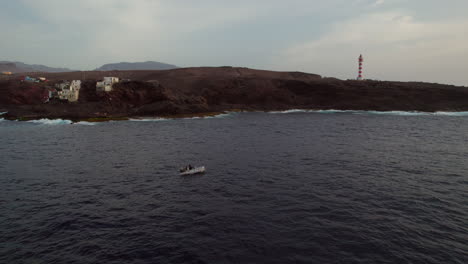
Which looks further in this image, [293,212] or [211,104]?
[211,104]

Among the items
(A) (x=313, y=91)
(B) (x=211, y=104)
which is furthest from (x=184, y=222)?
(A) (x=313, y=91)

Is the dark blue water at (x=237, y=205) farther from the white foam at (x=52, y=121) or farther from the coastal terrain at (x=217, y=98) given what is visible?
the coastal terrain at (x=217, y=98)

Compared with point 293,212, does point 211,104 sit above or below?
above

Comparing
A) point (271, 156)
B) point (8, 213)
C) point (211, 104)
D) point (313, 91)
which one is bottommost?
point (8, 213)

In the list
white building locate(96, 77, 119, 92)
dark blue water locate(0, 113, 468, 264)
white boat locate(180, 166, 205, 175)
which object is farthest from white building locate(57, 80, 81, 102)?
white boat locate(180, 166, 205, 175)

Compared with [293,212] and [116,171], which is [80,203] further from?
[293,212]

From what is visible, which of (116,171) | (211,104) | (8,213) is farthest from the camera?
(211,104)

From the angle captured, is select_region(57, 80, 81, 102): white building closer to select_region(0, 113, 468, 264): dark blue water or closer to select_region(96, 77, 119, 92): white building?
select_region(96, 77, 119, 92): white building
